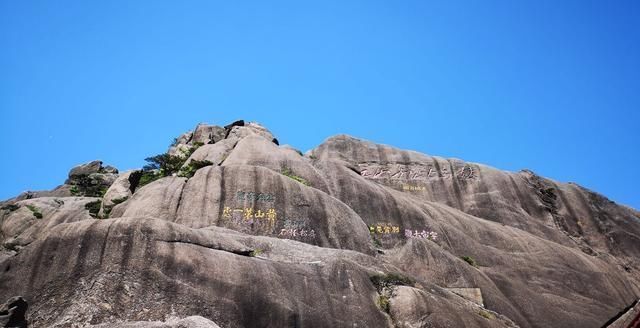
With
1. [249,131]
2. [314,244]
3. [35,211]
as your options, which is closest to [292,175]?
[314,244]

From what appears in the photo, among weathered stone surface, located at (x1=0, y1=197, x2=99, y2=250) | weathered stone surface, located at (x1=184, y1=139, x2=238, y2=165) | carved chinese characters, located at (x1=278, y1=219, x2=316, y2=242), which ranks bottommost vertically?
carved chinese characters, located at (x1=278, y1=219, x2=316, y2=242)

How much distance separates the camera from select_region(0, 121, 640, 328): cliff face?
47.6 ft

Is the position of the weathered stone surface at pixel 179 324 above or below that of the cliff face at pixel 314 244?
below

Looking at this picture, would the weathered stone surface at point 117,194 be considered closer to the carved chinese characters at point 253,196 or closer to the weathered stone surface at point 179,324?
the carved chinese characters at point 253,196

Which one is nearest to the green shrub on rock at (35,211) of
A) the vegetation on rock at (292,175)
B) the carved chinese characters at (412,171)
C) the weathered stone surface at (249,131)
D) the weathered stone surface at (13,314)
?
the vegetation on rock at (292,175)

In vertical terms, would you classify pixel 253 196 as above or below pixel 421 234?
above

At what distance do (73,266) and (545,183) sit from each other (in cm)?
2793

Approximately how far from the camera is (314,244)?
74.7 ft

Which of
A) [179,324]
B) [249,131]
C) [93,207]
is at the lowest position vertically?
[179,324]

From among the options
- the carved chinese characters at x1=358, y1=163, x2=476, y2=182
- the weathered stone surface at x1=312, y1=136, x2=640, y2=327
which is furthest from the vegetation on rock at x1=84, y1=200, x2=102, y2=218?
the carved chinese characters at x1=358, y1=163, x2=476, y2=182

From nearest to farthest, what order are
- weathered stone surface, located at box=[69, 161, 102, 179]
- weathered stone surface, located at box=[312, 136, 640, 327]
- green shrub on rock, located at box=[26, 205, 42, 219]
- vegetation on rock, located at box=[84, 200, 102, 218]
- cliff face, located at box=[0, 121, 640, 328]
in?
cliff face, located at box=[0, 121, 640, 328]
weathered stone surface, located at box=[312, 136, 640, 327]
vegetation on rock, located at box=[84, 200, 102, 218]
green shrub on rock, located at box=[26, 205, 42, 219]
weathered stone surface, located at box=[69, 161, 102, 179]

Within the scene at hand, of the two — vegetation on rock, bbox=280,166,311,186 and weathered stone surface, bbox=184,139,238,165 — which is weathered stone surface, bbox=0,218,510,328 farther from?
weathered stone surface, bbox=184,139,238,165

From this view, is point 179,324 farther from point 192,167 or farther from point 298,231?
point 192,167

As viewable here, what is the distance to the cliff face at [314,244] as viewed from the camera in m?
14.5
